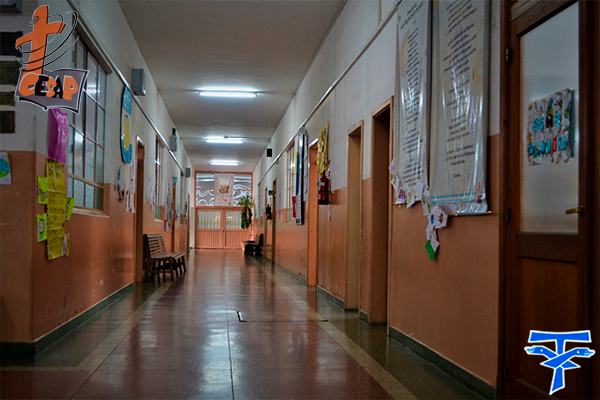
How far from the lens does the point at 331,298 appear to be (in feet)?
23.4

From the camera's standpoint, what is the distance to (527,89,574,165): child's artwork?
8.04ft

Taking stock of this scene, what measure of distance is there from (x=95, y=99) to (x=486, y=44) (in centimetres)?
424

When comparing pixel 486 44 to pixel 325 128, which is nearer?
pixel 486 44

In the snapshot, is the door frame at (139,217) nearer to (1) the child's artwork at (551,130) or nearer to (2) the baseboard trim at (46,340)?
(2) the baseboard trim at (46,340)

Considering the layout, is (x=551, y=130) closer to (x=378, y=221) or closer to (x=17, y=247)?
(x=378, y=221)

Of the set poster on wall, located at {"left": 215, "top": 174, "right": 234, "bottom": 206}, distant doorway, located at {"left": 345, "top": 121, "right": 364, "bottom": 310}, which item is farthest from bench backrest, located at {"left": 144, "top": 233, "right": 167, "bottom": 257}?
poster on wall, located at {"left": 215, "top": 174, "right": 234, "bottom": 206}

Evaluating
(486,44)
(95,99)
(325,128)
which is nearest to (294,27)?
(325,128)

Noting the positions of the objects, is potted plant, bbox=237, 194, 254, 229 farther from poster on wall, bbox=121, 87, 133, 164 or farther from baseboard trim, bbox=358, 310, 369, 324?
baseboard trim, bbox=358, 310, 369, 324

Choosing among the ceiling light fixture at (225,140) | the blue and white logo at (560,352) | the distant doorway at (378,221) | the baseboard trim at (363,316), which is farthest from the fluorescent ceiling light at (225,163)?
the blue and white logo at (560,352)

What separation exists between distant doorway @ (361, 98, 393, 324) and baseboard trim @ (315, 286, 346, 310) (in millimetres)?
948

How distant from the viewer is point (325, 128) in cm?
781

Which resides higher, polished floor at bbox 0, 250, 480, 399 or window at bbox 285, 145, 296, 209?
window at bbox 285, 145, 296, 209

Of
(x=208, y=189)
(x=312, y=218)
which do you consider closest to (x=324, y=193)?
(x=312, y=218)

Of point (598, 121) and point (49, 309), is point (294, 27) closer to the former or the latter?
point (49, 309)
